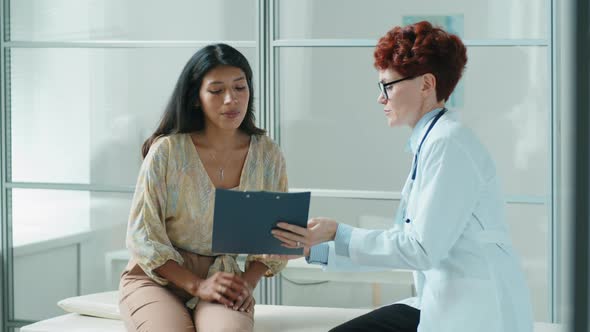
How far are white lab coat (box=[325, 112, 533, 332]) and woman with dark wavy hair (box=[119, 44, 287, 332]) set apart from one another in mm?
562

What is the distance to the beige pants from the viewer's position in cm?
239

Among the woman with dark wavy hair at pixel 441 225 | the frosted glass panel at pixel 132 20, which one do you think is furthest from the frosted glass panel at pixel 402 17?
the woman with dark wavy hair at pixel 441 225

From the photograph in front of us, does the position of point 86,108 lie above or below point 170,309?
above

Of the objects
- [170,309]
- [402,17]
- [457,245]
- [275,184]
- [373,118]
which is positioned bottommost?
[170,309]

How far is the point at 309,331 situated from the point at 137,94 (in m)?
1.68

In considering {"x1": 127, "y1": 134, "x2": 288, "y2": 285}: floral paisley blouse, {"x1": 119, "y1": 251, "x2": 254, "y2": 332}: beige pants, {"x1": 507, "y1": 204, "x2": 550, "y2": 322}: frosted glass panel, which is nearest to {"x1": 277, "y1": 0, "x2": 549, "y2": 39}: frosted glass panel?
{"x1": 507, "y1": 204, "x2": 550, "y2": 322}: frosted glass panel

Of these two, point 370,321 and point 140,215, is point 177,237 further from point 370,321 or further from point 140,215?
point 370,321

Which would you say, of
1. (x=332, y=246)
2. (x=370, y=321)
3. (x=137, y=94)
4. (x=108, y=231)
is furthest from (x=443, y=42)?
(x=108, y=231)

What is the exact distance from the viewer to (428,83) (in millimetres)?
2240

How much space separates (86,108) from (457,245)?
2.43 meters

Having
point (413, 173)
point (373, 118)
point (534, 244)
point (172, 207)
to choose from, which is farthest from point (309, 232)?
point (534, 244)

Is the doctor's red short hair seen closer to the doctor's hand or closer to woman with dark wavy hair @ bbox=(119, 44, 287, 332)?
Answer: the doctor's hand

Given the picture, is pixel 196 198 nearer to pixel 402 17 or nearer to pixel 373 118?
pixel 373 118

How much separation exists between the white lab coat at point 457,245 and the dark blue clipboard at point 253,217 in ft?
0.62
